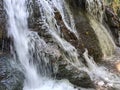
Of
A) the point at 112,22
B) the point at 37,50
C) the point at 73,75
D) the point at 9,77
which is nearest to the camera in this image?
the point at 9,77

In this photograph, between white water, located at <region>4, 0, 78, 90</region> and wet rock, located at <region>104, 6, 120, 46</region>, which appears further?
wet rock, located at <region>104, 6, 120, 46</region>

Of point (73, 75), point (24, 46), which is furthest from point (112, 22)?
point (24, 46)

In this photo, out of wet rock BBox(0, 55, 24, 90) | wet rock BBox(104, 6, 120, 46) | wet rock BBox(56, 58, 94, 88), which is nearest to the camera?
wet rock BBox(0, 55, 24, 90)

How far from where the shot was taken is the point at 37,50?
6.28m

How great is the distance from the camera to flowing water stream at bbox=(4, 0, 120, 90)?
6.00m

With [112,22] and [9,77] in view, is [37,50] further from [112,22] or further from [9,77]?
[112,22]

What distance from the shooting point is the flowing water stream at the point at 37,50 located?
6.00m

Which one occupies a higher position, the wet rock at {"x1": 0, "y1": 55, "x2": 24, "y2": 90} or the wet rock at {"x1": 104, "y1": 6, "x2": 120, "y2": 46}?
the wet rock at {"x1": 104, "y1": 6, "x2": 120, "y2": 46}

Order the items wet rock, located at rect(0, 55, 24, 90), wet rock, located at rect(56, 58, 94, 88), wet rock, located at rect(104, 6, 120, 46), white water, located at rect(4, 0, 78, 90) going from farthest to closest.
Answer: wet rock, located at rect(104, 6, 120, 46)
wet rock, located at rect(56, 58, 94, 88)
white water, located at rect(4, 0, 78, 90)
wet rock, located at rect(0, 55, 24, 90)

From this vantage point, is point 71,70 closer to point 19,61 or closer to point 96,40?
point 19,61

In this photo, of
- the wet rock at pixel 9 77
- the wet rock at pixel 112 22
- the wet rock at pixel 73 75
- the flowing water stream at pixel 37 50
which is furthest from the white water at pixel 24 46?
the wet rock at pixel 112 22

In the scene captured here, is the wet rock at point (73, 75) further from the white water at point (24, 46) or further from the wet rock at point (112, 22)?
the wet rock at point (112, 22)

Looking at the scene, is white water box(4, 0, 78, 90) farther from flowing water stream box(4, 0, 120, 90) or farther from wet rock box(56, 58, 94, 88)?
wet rock box(56, 58, 94, 88)

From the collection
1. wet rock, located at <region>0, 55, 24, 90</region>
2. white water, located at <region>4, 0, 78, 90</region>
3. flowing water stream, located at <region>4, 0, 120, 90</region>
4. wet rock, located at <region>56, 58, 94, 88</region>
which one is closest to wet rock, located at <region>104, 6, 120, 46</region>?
flowing water stream, located at <region>4, 0, 120, 90</region>
